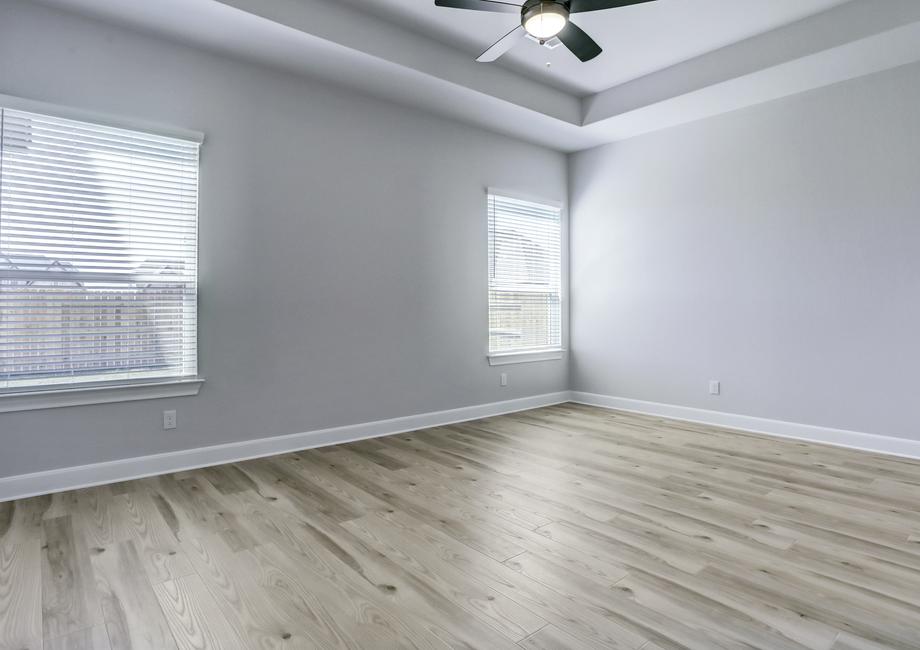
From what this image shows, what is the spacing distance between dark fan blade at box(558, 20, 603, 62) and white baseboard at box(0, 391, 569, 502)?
3.06 m

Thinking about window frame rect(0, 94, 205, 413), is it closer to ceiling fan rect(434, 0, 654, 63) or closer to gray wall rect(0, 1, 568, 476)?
gray wall rect(0, 1, 568, 476)

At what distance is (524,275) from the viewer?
545 centimetres

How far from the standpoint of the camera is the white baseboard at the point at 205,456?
2.84 m

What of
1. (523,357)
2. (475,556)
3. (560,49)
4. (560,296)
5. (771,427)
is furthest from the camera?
(560,296)

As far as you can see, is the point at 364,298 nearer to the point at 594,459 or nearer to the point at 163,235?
the point at 163,235

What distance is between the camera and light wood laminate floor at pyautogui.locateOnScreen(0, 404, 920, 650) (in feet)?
5.31

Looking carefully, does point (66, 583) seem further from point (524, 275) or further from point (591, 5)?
point (524, 275)

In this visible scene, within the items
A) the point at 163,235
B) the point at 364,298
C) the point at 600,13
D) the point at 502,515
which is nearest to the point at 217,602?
the point at 502,515

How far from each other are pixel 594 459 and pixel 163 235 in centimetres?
327

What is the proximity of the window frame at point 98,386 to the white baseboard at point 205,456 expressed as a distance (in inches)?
15.3

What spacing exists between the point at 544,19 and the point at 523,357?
335 cm

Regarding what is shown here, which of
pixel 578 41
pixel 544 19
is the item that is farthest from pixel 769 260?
pixel 544 19

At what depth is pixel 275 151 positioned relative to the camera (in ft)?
12.1

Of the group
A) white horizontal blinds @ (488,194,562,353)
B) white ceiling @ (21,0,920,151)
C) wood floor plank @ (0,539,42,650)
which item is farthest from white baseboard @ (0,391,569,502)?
white ceiling @ (21,0,920,151)
